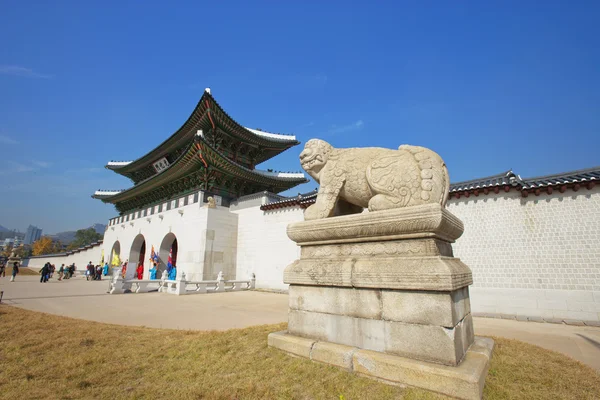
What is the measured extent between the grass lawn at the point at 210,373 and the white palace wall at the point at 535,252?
5.61 m

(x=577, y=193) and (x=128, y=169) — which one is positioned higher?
(x=128, y=169)

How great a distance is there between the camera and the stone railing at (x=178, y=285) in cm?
1299

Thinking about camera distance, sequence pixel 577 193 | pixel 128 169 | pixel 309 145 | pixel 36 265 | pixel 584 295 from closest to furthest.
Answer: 1. pixel 309 145
2. pixel 584 295
3. pixel 577 193
4. pixel 128 169
5. pixel 36 265

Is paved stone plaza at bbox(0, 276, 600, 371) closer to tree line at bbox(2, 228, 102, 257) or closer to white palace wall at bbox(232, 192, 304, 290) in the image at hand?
white palace wall at bbox(232, 192, 304, 290)

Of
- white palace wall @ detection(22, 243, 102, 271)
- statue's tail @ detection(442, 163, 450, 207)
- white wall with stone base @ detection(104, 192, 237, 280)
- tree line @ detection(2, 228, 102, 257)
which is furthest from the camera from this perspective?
tree line @ detection(2, 228, 102, 257)

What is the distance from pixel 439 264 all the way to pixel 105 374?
3734mm

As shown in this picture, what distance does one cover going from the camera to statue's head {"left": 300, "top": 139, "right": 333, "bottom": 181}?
3.96 meters

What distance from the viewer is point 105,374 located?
3082 mm

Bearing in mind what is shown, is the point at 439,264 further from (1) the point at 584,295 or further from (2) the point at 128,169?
(2) the point at 128,169

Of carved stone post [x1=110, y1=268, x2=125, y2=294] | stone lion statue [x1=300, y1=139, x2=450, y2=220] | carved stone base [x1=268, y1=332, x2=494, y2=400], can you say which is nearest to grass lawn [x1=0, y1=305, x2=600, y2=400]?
carved stone base [x1=268, y1=332, x2=494, y2=400]

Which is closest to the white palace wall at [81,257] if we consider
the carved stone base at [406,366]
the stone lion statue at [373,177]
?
the stone lion statue at [373,177]

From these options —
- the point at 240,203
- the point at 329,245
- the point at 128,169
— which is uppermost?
the point at 128,169

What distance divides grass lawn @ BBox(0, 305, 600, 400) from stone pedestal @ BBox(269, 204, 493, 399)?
8.0 inches

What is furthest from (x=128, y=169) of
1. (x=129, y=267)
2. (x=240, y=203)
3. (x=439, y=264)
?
(x=439, y=264)
